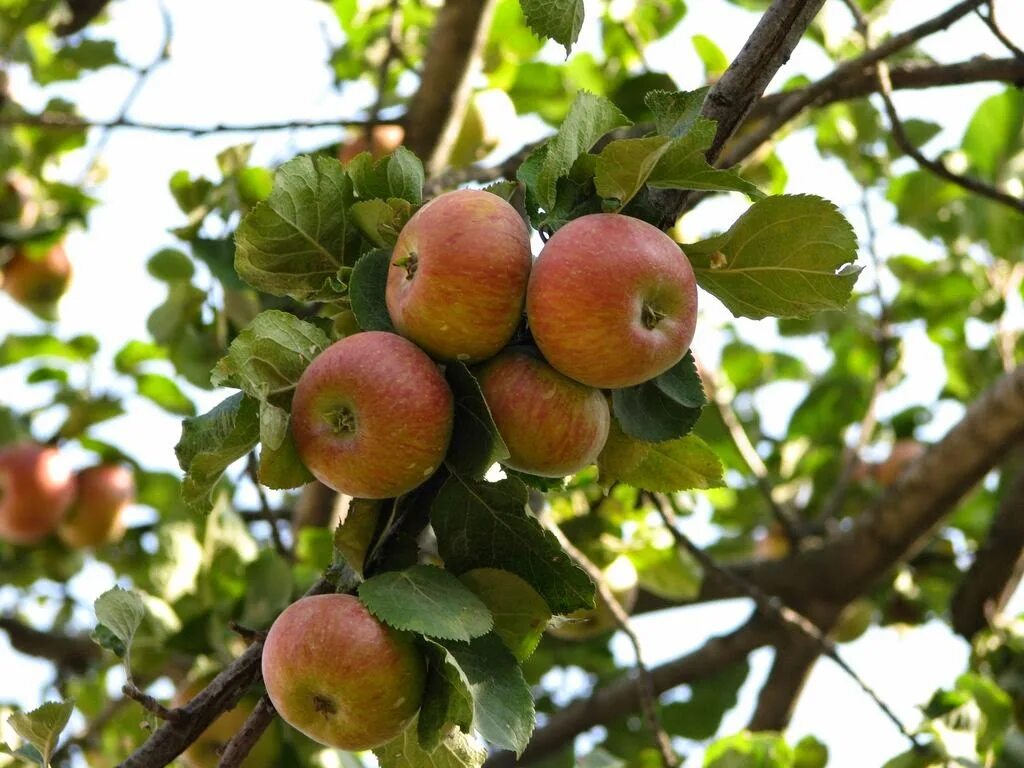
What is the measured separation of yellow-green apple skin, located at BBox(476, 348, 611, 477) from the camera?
41.3 inches

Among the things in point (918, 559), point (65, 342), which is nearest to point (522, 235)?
point (918, 559)

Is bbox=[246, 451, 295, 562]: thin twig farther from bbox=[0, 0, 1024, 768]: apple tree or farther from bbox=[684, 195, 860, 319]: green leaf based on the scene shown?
bbox=[684, 195, 860, 319]: green leaf

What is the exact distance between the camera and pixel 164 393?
3316mm

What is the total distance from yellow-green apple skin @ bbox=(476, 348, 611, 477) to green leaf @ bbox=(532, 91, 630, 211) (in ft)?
0.55

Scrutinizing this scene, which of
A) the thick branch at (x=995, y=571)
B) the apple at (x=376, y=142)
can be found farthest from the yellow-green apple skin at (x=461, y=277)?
the thick branch at (x=995, y=571)

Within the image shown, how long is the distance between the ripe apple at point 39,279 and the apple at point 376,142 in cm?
121

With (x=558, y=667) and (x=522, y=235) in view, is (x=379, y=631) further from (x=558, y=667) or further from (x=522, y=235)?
(x=558, y=667)

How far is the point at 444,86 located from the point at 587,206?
1553 mm

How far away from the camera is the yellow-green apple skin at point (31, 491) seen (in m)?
3.24

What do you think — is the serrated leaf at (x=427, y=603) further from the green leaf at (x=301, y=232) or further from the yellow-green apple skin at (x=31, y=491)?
the yellow-green apple skin at (x=31, y=491)

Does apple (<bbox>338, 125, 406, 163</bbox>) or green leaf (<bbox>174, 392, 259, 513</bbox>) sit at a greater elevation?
green leaf (<bbox>174, 392, 259, 513</bbox>)

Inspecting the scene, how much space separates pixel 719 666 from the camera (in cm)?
289

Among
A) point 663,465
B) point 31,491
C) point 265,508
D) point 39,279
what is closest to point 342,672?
point 663,465

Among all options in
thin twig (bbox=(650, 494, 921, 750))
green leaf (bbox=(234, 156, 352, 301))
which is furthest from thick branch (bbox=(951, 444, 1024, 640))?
green leaf (bbox=(234, 156, 352, 301))
